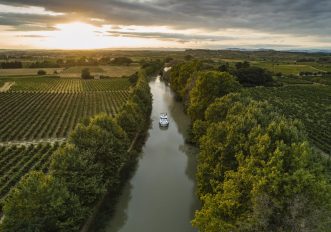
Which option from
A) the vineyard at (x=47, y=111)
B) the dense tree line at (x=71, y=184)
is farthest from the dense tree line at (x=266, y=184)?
the vineyard at (x=47, y=111)

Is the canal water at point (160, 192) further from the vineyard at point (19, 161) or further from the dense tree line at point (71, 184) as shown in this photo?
the vineyard at point (19, 161)

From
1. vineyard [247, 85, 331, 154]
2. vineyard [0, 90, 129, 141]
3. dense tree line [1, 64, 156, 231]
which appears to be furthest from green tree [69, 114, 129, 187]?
vineyard [247, 85, 331, 154]

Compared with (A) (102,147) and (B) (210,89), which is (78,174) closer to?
(A) (102,147)

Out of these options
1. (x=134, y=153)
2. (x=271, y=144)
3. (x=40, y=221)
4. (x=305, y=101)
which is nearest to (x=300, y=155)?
(x=271, y=144)

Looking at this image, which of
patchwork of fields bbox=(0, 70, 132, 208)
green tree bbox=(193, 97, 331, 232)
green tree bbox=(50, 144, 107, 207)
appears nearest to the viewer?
green tree bbox=(193, 97, 331, 232)

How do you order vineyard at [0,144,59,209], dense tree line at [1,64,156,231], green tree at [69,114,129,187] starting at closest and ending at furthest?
dense tree line at [1,64,156,231], green tree at [69,114,129,187], vineyard at [0,144,59,209]

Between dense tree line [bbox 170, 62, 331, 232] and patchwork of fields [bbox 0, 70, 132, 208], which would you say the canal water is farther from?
patchwork of fields [bbox 0, 70, 132, 208]
